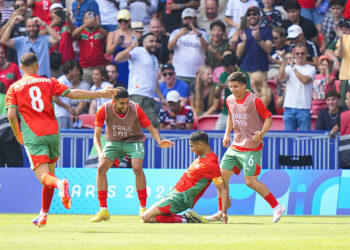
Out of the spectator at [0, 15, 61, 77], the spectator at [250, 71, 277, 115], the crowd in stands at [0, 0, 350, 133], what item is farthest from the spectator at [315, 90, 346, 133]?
the spectator at [0, 15, 61, 77]

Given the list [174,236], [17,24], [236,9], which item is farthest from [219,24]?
[174,236]

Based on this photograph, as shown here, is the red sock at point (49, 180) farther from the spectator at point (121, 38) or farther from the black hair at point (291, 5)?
the black hair at point (291, 5)

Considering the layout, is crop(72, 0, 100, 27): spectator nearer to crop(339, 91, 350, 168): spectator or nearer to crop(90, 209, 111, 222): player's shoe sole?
crop(339, 91, 350, 168): spectator

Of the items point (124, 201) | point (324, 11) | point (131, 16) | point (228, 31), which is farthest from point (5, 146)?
point (324, 11)

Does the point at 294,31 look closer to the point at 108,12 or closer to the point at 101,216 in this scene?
the point at 108,12

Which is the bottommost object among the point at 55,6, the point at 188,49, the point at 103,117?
the point at 103,117

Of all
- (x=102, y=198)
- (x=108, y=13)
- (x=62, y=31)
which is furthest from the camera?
(x=108, y=13)

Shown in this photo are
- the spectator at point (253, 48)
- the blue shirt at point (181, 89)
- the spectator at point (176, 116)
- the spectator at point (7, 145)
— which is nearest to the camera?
the spectator at point (7, 145)

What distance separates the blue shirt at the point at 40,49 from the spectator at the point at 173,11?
315 centimetres

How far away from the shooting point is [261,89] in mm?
18172

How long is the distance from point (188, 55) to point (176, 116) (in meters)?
2.16

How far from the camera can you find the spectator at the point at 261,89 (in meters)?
18.1

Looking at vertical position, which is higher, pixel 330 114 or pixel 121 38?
pixel 121 38

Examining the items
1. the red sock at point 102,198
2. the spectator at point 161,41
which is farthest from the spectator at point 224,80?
the red sock at point 102,198
